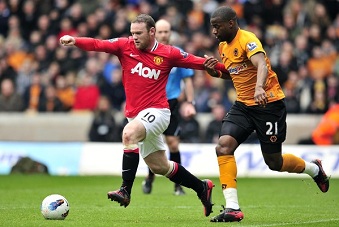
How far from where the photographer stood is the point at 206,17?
76.4 feet

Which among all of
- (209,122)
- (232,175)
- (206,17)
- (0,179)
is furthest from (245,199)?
(206,17)

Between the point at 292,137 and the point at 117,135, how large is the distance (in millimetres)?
4179

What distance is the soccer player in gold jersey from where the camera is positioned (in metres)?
9.87

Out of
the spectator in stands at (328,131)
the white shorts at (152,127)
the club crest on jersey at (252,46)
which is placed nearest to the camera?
the club crest on jersey at (252,46)

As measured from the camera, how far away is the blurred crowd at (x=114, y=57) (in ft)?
70.2

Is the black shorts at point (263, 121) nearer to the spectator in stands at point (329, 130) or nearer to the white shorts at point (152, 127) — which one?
the white shorts at point (152, 127)

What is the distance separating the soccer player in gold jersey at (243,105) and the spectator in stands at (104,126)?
10.5 meters

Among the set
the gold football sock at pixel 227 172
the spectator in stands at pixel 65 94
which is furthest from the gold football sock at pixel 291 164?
the spectator in stands at pixel 65 94

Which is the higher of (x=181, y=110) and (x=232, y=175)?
(x=232, y=175)

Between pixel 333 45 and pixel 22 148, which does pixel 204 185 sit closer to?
pixel 22 148

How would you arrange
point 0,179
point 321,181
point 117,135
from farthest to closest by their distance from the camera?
1. point 117,135
2. point 0,179
3. point 321,181

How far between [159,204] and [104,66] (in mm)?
11076

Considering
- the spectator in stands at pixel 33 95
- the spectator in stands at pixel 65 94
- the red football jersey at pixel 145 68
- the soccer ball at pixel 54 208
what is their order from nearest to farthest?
1. the soccer ball at pixel 54 208
2. the red football jersey at pixel 145 68
3. the spectator in stands at pixel 65 94
4. the spectator in stands at pixel 33 95

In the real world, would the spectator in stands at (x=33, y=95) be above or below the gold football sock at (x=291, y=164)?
below
